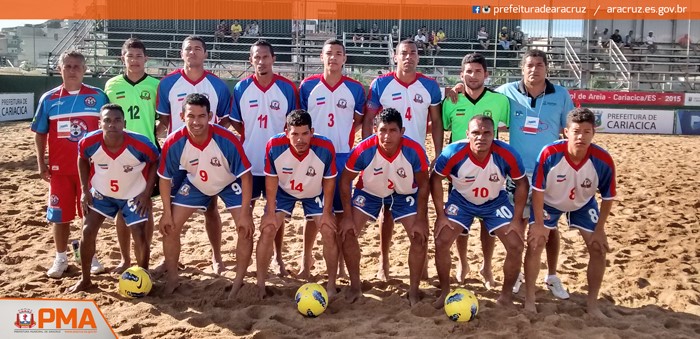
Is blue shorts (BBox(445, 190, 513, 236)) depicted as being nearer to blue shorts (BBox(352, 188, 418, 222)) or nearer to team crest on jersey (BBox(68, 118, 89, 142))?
blue shorts (BBox(352, 188, 418, 222))

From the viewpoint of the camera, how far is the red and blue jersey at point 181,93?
236 inches

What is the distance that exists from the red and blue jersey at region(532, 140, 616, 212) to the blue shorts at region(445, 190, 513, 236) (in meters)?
0.33

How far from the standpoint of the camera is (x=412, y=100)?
233 inches

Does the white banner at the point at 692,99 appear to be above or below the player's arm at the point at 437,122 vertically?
above

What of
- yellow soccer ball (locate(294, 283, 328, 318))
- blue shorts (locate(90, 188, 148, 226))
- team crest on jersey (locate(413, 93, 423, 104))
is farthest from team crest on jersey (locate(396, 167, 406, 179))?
blue shorts (locate(90, 188, 148, 226))

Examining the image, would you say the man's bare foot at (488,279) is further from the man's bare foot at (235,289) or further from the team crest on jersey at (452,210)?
the man's bare foot at (235,289)

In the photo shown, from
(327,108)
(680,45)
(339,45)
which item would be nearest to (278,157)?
(327,108)

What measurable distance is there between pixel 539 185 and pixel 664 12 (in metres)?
28.3

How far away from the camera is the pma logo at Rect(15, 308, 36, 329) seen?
430 cm

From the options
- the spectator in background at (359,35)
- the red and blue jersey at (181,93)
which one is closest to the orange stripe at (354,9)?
the spectator in background at (359,35)

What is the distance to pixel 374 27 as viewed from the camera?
25.7 metres

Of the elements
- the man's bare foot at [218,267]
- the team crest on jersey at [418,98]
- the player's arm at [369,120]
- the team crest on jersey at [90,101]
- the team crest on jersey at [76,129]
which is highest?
the team crest on jersey at [418,98]

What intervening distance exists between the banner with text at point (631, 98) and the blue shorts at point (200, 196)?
17478mm

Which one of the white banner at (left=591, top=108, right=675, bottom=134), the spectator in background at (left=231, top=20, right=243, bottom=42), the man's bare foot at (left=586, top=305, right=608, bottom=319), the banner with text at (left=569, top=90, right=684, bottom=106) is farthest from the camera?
the spectator in background at (left=231, top=20, right=243, bottom=42)
